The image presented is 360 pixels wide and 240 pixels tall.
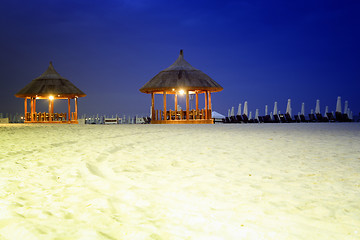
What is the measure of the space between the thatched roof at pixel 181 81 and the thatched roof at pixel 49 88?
7.36 metres

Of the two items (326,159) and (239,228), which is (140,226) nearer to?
(239,228)

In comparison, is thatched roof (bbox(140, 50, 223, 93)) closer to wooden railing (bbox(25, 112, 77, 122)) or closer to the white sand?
wooden railing (bbox(25, 112, 77, 122))

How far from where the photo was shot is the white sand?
7.06ft

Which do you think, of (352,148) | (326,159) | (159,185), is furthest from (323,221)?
(352,148)

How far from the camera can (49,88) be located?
2436 cm

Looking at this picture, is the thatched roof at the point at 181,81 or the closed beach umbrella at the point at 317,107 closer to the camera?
the thatched roof at the point at 181,81

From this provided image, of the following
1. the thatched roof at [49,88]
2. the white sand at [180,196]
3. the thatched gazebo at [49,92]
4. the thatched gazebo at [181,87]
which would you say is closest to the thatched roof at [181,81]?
the thatched gazebo at [181,87]

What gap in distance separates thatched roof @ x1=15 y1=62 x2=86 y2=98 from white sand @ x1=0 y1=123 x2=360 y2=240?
20529 mm

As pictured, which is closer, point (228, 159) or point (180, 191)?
point (180, 191)

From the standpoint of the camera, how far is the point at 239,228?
7.18ft

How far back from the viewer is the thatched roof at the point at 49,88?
24156 millimetres

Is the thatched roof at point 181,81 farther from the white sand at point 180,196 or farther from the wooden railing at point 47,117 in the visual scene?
the white sand at point 180,196

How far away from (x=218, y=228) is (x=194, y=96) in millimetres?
21624

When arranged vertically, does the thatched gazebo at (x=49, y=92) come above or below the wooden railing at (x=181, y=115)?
above
